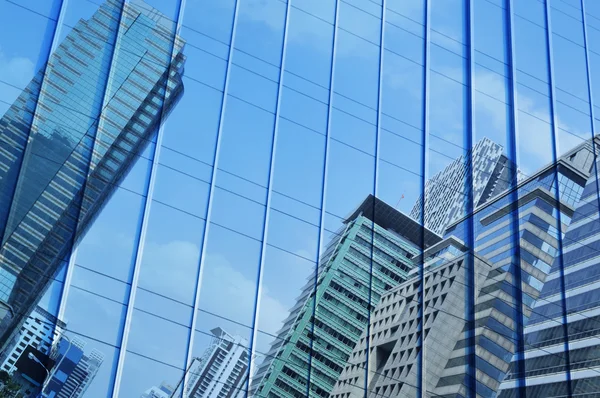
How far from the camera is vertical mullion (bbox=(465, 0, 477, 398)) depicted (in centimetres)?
1473

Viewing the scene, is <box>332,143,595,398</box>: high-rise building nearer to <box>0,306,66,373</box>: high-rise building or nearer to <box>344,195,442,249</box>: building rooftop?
<box>344,195,442,249</box>: building rooftop

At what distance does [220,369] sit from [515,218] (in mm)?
7823

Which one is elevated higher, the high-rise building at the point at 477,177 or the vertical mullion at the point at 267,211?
the high-rise building at the point at 477,177

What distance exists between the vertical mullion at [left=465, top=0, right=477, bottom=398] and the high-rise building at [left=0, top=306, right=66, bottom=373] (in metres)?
8.17

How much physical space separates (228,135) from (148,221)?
8.60 feet

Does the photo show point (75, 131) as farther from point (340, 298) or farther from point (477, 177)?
point (477, 177)

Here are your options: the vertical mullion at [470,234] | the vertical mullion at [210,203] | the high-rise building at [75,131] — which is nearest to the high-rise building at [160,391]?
the vertical mullion at [210,203]

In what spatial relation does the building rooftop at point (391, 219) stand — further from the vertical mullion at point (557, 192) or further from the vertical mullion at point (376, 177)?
the vertical mullion at point (557, 192)

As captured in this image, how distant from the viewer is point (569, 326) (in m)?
16.4

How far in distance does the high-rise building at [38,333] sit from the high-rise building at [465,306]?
17.0ft

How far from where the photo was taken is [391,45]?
1739 centimetres

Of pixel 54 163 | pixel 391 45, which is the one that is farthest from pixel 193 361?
pixel 391 45

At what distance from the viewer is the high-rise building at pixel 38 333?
37.6ft

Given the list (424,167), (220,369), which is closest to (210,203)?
(220,369)
